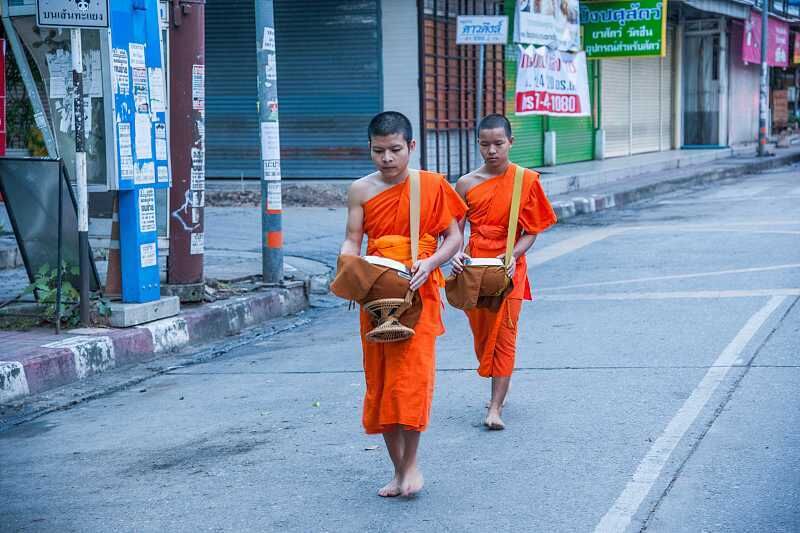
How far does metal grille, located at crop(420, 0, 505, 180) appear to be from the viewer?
60.6 feet

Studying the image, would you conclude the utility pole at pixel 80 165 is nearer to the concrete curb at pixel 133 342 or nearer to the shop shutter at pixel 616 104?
the concrete curb at pixel 133 342

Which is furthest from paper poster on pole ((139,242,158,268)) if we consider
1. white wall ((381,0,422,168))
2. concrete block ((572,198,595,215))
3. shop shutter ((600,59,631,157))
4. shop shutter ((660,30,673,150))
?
shop shutter ((660,30,673,150))

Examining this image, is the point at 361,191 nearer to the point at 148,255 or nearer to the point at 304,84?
the point at 148,255

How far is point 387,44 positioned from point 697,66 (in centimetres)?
1834

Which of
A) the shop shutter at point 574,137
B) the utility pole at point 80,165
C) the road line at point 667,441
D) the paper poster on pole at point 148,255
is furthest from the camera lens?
the shop shutter at point 574,137

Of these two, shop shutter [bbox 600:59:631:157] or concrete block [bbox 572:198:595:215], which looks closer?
concrete block [bbox 572:198:595:215]

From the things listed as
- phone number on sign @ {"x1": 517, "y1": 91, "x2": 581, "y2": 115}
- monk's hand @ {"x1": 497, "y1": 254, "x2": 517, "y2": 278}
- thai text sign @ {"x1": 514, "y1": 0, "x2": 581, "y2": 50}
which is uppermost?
thai text sign @ {"x1": 514, "y1": 0, "x2": 581, "y2": 50}

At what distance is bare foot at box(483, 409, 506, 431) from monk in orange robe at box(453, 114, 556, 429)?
4 centimetres

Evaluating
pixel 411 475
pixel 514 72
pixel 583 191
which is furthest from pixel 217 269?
pixel 514 72

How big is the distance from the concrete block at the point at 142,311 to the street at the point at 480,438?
640 mm

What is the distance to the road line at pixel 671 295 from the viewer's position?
9359 mm

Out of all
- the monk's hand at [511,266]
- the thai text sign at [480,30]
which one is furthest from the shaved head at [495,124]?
the thai text sign at [480,30]

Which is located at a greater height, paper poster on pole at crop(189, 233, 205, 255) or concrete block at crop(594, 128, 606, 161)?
concrete block at crop(594, 128, 606, 161)

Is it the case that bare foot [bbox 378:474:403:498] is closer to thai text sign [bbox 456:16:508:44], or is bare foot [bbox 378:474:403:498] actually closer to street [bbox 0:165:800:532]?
street [bbox 0:165:800:532]
